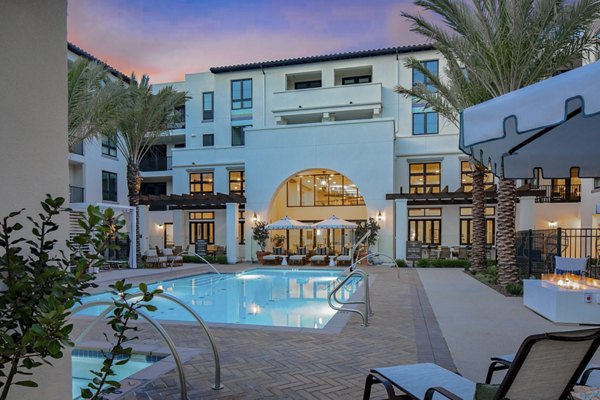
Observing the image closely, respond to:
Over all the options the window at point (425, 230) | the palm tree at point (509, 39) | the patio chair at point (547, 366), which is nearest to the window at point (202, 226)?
the window at point (425, 230)

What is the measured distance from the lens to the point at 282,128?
2273 cm

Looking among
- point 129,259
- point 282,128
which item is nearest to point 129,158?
point 129,259

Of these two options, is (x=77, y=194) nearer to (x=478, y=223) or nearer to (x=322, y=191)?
(x=322, y=191)

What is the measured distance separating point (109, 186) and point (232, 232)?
9831mm

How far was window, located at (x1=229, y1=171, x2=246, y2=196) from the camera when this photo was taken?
2509 cm

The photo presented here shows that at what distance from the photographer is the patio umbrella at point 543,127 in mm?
2535

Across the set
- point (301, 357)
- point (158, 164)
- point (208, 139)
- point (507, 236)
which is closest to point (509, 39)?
point (507, 236)

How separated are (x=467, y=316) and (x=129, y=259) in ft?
52.4

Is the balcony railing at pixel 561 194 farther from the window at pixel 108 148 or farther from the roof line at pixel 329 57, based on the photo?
the window at pixel 108 148

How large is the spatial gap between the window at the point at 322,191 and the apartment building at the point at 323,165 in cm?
7

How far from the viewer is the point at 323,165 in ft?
72.1

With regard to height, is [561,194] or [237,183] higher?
[237,183]

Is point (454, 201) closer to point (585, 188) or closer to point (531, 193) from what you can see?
→ point (531, 193)

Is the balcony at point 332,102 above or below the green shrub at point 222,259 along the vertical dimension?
above
